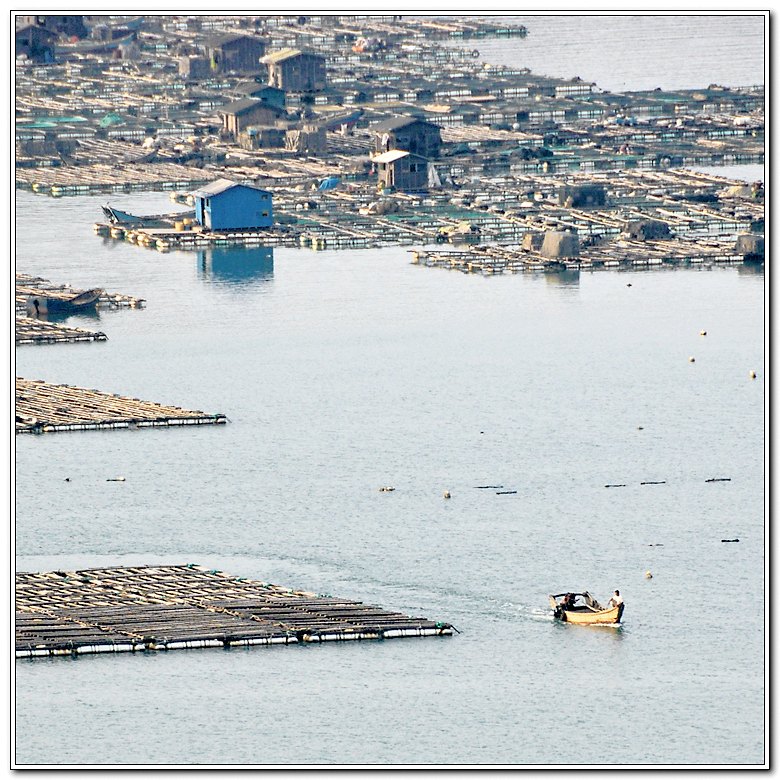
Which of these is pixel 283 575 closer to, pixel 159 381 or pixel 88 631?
pixel 88 631

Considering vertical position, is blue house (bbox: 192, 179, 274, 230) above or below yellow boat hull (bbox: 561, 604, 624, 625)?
above

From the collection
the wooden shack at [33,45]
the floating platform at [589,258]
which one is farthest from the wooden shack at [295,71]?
the floating platform at [589,258]

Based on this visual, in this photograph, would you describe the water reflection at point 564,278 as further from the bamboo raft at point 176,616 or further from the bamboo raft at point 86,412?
the bamboo raft at point 176,616

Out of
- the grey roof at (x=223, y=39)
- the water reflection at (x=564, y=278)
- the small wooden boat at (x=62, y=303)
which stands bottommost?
the small wooden boat at (x=62, y=303)

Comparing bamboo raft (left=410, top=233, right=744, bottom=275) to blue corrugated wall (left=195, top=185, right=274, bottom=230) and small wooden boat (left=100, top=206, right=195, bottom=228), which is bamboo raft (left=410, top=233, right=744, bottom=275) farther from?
small wooden boat (left=100, top=206, right=195, bottom=228)

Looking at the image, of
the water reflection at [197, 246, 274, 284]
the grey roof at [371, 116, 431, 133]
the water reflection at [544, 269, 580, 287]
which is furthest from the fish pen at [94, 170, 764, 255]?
the water reflection at [544, 269, 580, 287]

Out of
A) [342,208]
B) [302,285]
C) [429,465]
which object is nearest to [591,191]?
[342,208]
